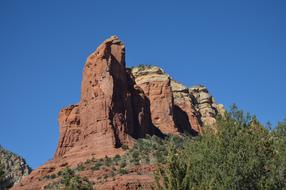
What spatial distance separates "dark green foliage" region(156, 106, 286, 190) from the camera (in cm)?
4209

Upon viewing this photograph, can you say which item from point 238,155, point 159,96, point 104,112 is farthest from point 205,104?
point 238,155

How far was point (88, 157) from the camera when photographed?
269 ft

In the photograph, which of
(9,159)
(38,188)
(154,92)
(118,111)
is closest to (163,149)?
(118,111)

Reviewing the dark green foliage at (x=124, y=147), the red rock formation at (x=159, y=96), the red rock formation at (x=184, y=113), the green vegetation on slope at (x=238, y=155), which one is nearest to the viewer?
the green vegetation on slope at (x=238, y=155)

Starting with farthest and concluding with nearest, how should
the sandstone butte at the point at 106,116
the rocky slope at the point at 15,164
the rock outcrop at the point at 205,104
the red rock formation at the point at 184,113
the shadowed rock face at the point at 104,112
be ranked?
the rock outcrop at the point at 205,104 < the rocky slope at the point at 15,164 < the red rock formation at the point at 184,113 < the shadowed rock face at the point at 104,112 < the sandstone butte at the point at 106,116

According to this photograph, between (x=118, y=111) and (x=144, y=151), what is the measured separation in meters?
10.2

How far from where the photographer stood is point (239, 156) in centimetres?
4309

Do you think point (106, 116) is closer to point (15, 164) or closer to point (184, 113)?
point (184, 113)

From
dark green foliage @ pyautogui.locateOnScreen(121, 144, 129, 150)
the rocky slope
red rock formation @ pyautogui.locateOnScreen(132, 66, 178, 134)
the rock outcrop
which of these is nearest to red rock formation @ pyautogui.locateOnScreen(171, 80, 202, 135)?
red rock formation @ pyautogui.locateOnScreen(132, 66, 178, 134)

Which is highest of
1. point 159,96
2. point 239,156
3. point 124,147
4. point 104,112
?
point 159,96

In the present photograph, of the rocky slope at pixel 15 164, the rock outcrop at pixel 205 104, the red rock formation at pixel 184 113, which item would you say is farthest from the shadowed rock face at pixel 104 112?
the rock outcrop at pixel 205 104

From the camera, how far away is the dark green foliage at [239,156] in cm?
4209

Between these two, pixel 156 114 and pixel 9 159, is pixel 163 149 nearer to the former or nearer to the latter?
pixel 156 114

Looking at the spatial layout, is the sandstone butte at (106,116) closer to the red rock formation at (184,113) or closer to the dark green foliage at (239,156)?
the red rock formation at (184,113)
